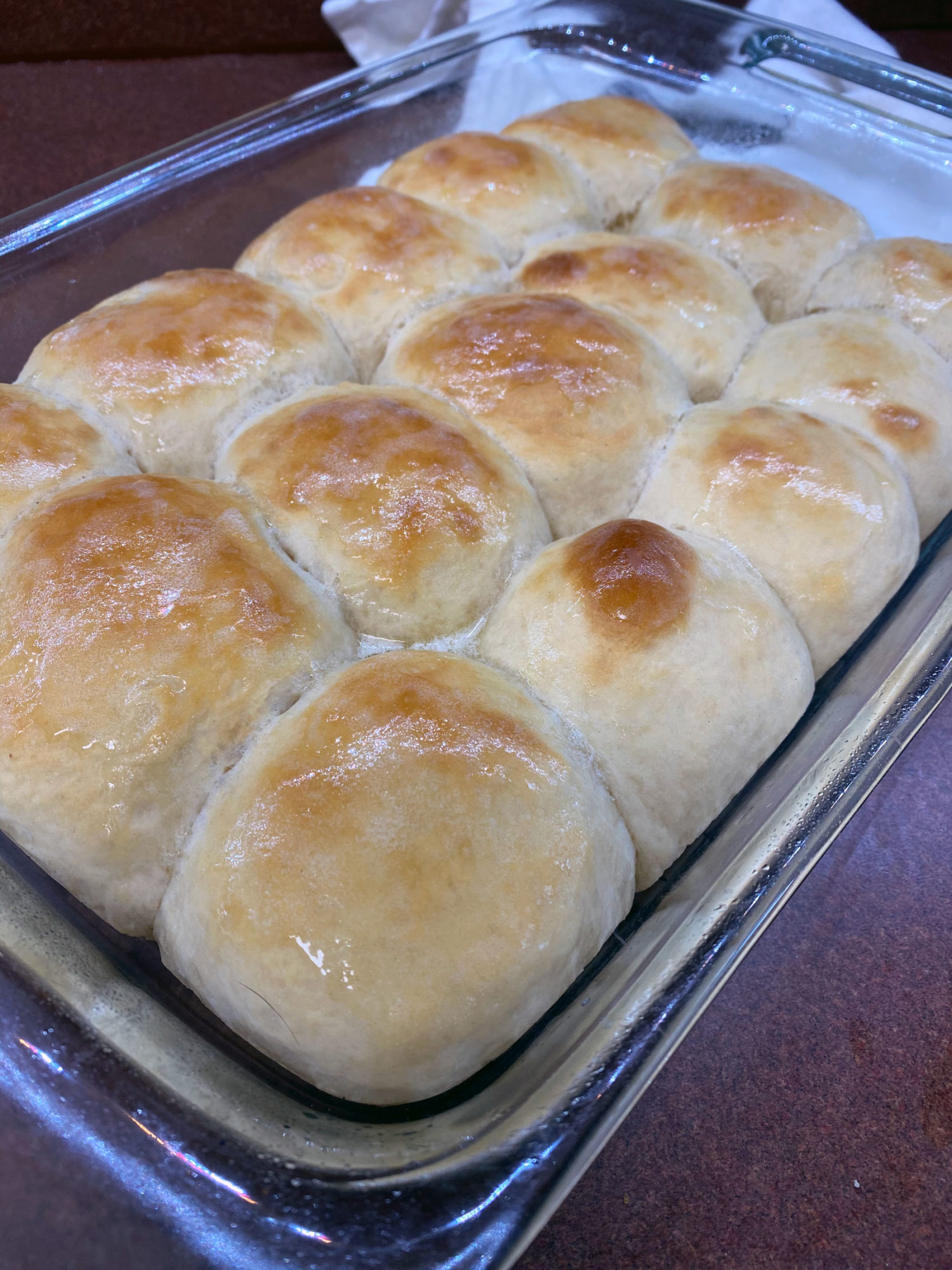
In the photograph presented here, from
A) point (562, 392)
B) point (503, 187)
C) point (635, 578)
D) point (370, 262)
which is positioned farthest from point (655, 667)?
point (503, 187)

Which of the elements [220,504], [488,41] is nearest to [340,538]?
[220,504]

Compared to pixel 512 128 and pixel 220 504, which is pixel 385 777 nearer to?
pixel 220 504

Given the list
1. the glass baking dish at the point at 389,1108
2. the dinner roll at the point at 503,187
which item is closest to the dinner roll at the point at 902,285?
the glass baking dish at the point at 389,1108

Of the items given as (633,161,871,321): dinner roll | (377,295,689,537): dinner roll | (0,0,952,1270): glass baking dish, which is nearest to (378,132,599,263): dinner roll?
(633,161,871,321): dinner roll

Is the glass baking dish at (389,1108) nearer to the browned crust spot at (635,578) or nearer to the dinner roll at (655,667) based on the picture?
the dinner roll at (655,667)

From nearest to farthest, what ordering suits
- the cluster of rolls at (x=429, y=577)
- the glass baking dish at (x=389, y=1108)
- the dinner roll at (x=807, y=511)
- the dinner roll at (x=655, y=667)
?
the glass baking dish at (x=389, y=1108) < the cluster of rolls at (x=429, y=577) < the dinner roll at (x=655, y=667) < the dinner roll at (x=807, y=511)

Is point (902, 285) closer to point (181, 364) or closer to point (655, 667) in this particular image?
point (655, 667)
